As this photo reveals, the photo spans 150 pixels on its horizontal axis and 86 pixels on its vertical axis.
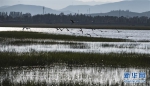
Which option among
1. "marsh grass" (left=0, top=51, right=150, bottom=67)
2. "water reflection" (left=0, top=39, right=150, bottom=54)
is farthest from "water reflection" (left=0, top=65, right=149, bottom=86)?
"water reflection" (left=0, top=39, right=150, bottom=54)

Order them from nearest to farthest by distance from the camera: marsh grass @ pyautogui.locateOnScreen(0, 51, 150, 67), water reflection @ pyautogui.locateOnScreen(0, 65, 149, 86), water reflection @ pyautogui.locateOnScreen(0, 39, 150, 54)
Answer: water reflection @ pyautogui.locateOnScreen(0, 65, 149, 86) < marsh grass @ pyautogui.locateOnScreen(0, 51, 150, 67) < water reflection @ pyautogui.locateOnScreen(0, 39, 150, 54)

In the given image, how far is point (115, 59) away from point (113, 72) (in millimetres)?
6613

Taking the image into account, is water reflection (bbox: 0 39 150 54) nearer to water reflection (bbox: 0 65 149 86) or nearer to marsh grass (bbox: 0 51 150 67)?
marsh grass (bbox: 0 51 150 67)

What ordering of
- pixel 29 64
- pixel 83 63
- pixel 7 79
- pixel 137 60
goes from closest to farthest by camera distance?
1. pixel 7 79
2. pixel 29 64
3. pixel 83 63
4. pixel 137 60

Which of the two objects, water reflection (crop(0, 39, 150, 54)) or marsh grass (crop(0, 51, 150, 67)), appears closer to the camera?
marsh grass (crop(0, 51, 150, 67))

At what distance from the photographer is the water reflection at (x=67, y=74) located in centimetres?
2152

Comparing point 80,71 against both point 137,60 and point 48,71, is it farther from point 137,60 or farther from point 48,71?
point 137,60

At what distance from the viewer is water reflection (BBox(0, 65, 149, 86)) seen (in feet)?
70.6

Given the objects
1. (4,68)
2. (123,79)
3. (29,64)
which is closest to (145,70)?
(123,79)

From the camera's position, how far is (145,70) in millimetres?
26547

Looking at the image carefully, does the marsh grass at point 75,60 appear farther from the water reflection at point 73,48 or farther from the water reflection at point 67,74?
the water reflection at point 73,48

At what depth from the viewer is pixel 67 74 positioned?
24328mm

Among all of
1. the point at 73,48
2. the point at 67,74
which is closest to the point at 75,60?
the point at 67,74

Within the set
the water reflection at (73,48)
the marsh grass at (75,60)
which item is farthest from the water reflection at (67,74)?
the water reflection at (73,48)
